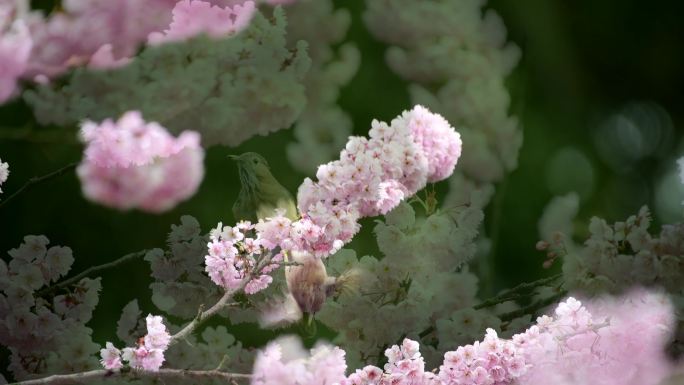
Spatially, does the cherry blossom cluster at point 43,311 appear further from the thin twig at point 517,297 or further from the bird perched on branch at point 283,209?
the thin twig at point 517,297

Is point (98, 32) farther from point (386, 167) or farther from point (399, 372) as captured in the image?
point (399, 372)

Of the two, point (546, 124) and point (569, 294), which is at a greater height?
point (546, 124)

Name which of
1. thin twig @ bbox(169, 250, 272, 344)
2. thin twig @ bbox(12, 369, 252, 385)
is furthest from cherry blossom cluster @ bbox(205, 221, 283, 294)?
thin twig @ bbox(12, 369, 252, 385)

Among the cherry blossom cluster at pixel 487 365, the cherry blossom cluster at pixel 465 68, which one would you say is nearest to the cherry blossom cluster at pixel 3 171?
the cherry blossom cluster at pixel 465 68

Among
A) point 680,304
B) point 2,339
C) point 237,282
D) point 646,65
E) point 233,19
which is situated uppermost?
point 646,65

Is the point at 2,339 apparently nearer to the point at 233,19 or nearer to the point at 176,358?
the point at 176,358

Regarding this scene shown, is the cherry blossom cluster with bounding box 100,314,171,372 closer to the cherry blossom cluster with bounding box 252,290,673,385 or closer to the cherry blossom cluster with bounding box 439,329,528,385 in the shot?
the cherry blossom cluster with bounding box 252,290,673,385

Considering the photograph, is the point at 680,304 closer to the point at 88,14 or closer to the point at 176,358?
the point at 176,358

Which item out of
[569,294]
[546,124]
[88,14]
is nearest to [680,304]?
[569,294]
